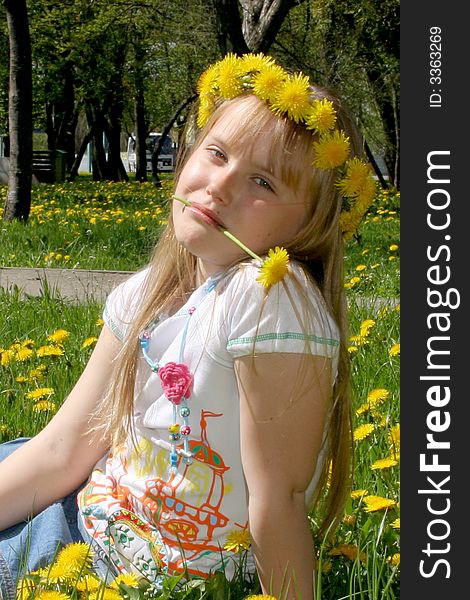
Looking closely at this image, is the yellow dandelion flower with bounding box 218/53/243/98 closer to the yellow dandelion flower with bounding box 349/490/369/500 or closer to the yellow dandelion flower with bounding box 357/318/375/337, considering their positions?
the yellow dandelion flower with bounding box 349/490/369/500

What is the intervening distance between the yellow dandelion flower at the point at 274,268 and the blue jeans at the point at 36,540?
684 mm

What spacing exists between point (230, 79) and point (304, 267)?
410 millimetres

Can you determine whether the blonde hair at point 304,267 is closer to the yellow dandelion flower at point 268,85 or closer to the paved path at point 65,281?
the yellow dandelion flower at point 268,85

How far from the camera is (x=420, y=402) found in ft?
4.58

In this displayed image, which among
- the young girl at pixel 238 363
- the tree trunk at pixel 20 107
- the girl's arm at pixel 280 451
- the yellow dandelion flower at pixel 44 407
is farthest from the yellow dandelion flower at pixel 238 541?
the tree trunk at pixel 20 107

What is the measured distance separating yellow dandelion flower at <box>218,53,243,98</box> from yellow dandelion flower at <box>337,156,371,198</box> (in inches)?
11.1

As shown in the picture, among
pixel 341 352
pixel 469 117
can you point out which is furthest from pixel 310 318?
pixel 469 117

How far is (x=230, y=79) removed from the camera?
6.23 feet

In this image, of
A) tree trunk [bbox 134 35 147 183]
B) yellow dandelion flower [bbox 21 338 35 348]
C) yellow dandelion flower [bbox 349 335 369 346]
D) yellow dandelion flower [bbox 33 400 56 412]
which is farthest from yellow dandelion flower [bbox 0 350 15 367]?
tree trunk [bbox 134 35 147 183]

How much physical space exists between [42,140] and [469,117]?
59442 mm

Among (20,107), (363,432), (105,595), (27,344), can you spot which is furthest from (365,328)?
(20,107)

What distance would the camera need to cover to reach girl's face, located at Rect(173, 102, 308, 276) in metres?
1.79

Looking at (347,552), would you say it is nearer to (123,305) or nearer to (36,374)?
(123,305)

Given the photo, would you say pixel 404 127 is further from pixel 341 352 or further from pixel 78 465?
pixel 78 465
